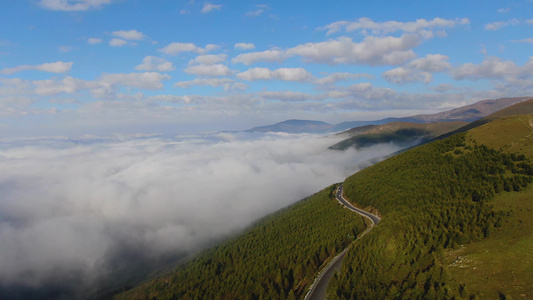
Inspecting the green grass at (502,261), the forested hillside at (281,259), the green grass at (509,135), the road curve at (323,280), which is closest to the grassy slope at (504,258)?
the green grass at (502,261)

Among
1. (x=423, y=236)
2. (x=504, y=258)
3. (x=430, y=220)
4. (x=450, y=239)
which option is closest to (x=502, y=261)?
(x=504, y=258)

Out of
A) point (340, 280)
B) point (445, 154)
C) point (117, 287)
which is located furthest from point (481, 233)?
point (117, 287)

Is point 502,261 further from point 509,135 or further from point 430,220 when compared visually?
point 509,135

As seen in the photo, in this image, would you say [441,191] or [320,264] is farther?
[441,191]

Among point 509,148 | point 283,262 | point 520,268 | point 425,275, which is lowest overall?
point 283,262

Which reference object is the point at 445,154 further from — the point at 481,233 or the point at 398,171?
the point at 481,233

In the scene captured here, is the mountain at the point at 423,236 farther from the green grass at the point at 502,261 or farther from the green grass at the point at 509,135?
the green grass at the point at 509,135
